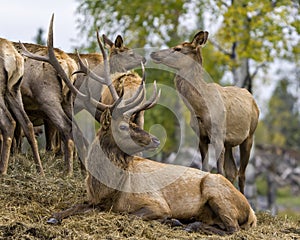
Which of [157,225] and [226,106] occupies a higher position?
[226,106]

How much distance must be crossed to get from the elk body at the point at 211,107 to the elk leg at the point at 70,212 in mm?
2999

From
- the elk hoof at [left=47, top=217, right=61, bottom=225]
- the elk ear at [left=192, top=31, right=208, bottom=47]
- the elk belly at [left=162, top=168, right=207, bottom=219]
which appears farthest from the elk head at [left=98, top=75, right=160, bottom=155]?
the elk ear at [left=192, top=31, right=208, bottom=47]

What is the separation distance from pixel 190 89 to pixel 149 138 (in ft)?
9.68

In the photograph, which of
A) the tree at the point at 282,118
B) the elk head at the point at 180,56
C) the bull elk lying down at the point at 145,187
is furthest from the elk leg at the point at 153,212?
the tree at the point at 282,118

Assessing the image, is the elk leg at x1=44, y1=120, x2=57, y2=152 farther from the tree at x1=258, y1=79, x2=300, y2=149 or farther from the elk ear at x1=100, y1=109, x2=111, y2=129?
the tree at x1=258, y1=79, x2=300, y2=149

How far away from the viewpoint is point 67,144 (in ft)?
35.1

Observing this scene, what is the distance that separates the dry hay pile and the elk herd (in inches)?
9.6

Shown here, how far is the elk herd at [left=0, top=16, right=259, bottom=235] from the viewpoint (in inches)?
333

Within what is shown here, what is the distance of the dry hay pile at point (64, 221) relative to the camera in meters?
7.34

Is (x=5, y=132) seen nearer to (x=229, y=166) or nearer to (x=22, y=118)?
(x=22, y=118)

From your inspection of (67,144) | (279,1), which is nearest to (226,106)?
(67,144)

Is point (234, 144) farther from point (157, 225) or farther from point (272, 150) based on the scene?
point (272, 150)

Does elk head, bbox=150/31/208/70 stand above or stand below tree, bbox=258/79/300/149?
above

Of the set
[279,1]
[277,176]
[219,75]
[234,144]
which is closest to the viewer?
[234,144]
